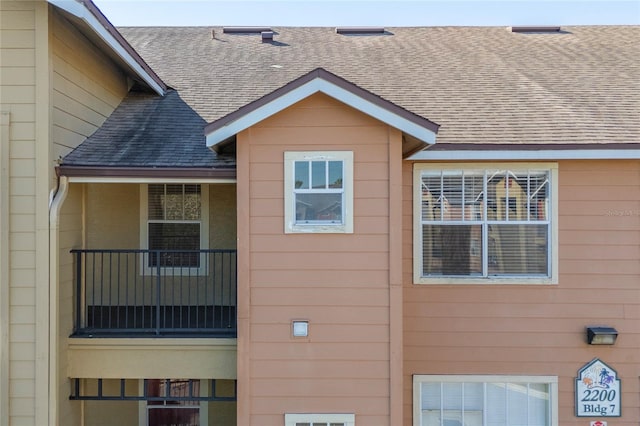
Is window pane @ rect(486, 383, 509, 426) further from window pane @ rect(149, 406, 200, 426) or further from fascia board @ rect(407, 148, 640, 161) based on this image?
window pane @ rect(149, 406, 200, 426)

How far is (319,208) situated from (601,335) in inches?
151

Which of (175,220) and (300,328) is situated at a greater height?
(175,220)

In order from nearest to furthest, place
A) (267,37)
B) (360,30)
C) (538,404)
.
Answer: (538,404), (267,37), (360,30)

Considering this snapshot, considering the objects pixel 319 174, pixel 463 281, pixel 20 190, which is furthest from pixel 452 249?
pixel 20 190

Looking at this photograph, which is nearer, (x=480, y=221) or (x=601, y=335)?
(x=601, y=335)

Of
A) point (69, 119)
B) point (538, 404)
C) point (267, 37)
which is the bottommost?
point (538, 404)

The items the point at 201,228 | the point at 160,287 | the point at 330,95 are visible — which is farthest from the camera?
the point at 201,228

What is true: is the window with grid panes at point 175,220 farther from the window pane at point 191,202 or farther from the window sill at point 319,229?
the window sill at point 319,229

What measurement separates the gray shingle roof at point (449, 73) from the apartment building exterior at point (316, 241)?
0.07 metres

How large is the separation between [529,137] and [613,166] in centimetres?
112

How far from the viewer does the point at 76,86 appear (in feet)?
19.3

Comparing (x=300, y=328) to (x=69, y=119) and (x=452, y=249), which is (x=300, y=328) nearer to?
(x=452, y=249)

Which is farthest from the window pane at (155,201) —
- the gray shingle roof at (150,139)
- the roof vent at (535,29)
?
the roof vent at (535,29)

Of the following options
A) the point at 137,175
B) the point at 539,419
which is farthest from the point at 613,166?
the point at 137,175
